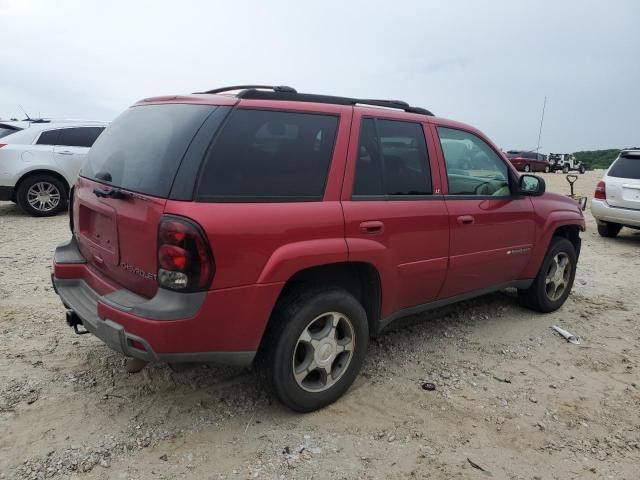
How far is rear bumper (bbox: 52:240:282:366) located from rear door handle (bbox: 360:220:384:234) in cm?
65

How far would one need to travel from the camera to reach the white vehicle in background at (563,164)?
3725 centimetres

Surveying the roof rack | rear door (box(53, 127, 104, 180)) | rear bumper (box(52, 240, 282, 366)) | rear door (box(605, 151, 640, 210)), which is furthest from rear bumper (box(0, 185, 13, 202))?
rear door (box(605, 151, 640, 210))

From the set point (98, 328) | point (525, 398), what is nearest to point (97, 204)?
point (98, 328)

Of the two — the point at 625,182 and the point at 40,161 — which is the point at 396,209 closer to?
the point at 625,182

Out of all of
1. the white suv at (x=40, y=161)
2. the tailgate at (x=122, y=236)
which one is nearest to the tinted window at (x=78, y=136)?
the white suv at (x=40, y=161)

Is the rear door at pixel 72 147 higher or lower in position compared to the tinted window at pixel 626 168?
lower

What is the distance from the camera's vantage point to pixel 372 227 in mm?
2967

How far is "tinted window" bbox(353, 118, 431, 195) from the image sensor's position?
3041mm

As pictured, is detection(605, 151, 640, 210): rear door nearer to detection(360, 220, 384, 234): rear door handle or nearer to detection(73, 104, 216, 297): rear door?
detection(360, 220, 384, 234): rear door handle

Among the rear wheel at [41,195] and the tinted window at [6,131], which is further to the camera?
the tinted window at [6,131]

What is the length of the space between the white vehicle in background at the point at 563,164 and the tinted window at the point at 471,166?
3644cm

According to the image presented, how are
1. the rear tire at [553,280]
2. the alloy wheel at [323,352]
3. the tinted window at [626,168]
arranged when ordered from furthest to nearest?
the tinted window at [626,168], the rear tire at [553,280], the alloy wheel at [323,352]

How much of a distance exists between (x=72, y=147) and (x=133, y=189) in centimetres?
751

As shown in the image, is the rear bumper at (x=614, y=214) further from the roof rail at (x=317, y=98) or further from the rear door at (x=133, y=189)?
the rear door at (x=133, y=189)
